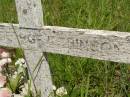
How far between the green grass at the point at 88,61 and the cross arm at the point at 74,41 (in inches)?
9.6

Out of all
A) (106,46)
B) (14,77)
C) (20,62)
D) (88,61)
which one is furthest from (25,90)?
(106,46)

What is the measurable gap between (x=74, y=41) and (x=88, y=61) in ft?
1.77

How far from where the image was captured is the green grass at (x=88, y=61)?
2.62m

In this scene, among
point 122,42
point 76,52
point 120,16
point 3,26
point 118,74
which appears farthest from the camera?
point 120,16

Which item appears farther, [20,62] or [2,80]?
[20,62]

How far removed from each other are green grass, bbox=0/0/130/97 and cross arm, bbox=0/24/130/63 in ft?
0.80

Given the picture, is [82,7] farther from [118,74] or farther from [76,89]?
[76,89]

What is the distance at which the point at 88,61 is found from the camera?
2.76 m

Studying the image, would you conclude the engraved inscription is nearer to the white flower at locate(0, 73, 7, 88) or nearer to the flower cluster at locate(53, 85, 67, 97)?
the flower cluster at locate(53, 85, 67, 97)

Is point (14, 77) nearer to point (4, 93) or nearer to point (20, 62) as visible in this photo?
point (20, 62)

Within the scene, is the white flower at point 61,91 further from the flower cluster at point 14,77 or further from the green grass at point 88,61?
the flower cluster at point 14,77

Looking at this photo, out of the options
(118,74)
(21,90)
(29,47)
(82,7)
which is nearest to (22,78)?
(21,90)

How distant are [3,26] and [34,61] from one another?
0.97 ft

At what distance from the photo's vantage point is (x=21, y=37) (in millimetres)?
2418
